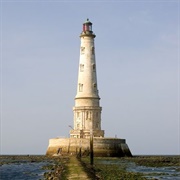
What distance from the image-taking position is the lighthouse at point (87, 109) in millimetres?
64375

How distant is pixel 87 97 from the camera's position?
6806 centimetres

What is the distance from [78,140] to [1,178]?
28007mm

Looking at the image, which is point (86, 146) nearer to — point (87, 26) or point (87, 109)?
point (87, 109)

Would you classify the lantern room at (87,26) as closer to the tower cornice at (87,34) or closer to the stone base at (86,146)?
the tower cornice at (87,34)

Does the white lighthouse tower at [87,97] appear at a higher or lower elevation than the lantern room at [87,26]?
lower

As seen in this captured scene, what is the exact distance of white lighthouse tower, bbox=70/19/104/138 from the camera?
6812 centimetres

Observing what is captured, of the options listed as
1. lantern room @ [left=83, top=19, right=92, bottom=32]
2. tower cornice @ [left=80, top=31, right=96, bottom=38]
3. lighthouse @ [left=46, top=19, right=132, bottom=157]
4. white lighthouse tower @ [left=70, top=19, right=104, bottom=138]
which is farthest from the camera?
lantern room @ [left=83, top=19, right=92, bottom=32]

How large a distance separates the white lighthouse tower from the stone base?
→ 415 centimetres

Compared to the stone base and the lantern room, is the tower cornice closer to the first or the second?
the lantern room

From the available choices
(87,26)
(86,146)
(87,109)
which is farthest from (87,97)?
(87,26)

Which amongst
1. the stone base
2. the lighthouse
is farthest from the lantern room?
the stone base

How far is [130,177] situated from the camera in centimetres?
3244

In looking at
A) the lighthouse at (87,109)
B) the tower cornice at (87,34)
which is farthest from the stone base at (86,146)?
the tower cornice at (87,34)

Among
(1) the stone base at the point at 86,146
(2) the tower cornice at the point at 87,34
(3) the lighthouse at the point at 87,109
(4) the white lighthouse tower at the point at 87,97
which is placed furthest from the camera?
(2) the tower cornice at the point at 87,34
